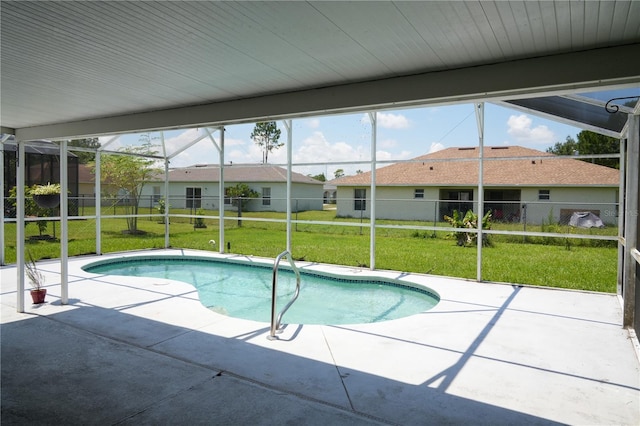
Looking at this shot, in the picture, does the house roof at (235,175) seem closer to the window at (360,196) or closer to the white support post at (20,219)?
the window at (360,196)

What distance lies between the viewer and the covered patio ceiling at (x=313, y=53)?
7.63ft

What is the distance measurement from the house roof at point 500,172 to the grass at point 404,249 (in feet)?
7.59

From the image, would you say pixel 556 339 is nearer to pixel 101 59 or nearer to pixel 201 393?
pixel 201 393

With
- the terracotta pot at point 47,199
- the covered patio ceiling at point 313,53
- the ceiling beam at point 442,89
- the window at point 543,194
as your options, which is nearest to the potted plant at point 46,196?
the terracotta pot at point 47,199

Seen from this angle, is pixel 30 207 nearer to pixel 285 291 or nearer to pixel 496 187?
pixel 285 291

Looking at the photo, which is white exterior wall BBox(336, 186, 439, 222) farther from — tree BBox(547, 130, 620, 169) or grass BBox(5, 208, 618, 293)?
tree BBox(547, 130, 620, 169)

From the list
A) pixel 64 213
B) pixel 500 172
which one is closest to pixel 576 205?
pixel 500 172

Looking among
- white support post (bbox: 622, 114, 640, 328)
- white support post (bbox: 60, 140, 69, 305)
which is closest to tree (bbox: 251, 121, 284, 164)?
white support post (bbox: 60, 140, 69, 305)

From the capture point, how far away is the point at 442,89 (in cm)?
321

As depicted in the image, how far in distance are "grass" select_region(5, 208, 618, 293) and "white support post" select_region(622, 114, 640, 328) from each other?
298 centimetres

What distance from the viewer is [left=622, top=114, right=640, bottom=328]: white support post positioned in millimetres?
4941

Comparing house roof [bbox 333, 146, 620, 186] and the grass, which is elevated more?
house roof [bbox 333, 146, 620, 186]

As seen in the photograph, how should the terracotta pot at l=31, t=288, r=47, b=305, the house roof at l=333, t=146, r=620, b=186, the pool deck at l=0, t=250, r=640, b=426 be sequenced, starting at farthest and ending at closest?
the house roof at l=333, t=146, r=620, b=186 → the terracotta pot at l=31, t=288, r=47, b=305 → the pool deck at l=0, t=250, r=640, b=426

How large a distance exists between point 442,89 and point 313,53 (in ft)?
3.36
